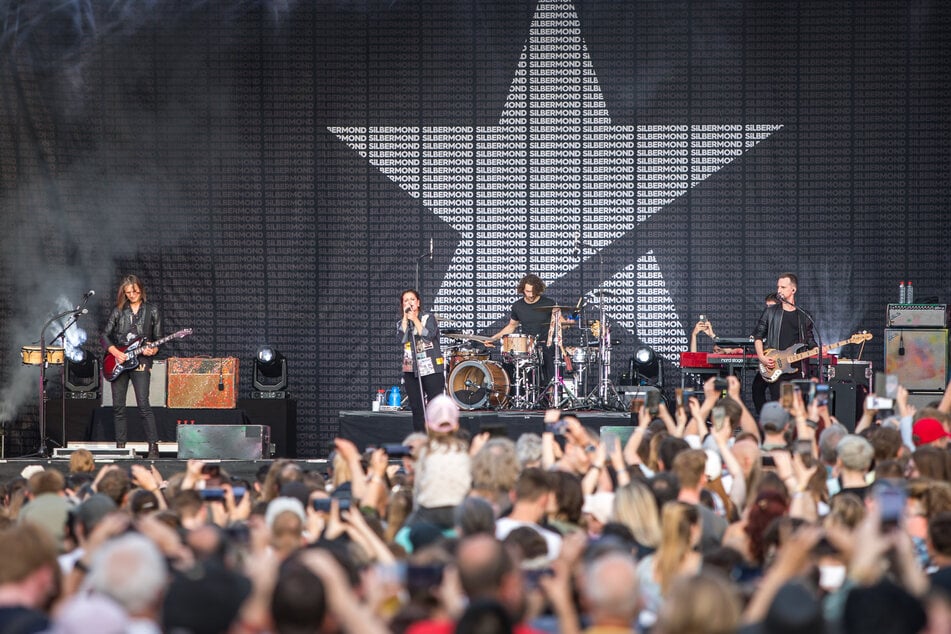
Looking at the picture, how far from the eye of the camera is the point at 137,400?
12.8m

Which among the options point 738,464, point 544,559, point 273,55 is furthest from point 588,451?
point 273,55

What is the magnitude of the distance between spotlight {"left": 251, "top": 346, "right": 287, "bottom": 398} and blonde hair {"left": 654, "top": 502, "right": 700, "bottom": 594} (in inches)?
395

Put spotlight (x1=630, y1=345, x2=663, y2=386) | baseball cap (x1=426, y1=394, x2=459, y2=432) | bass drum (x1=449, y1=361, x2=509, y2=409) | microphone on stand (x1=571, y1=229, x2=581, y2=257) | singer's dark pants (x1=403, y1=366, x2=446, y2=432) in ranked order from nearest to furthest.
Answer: baseball cap (x1=426, y1=394, x2=459, y2=432) < singer's dark pants (x1=403, y1=366, x2=446, y2=432) < bass drum (x1=449, y1=361, x2=509, y2=409) < spotlight (x1=630, y1=345, x2=663, y2=386) < microphone on stand (x1=571, y1=229, x2=581, y2=257)

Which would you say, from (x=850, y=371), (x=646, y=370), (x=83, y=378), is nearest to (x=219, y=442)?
(x=83, y=378)

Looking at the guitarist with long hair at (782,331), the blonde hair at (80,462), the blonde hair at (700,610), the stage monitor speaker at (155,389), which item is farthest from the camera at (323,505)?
the stage monitor speaker at (155,389)

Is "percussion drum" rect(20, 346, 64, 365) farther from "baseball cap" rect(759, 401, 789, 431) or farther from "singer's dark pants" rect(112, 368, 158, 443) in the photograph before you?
"baseball cap" rect(759, 401, 789, 431)

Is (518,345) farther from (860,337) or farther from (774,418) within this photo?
(774,418)

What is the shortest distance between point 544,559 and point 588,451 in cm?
252

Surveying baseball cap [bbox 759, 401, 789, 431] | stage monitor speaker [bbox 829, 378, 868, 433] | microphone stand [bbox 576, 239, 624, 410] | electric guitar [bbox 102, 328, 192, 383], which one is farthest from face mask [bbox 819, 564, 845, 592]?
microphone stand [bbox 576, 239, 624, 410]

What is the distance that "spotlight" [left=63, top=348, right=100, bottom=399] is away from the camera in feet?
47.2

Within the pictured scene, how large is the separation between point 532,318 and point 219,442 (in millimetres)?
3542

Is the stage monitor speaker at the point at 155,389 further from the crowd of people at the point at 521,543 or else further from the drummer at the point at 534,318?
the crowd of people at the point at 521,543

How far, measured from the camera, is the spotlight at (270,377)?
48.1 ft

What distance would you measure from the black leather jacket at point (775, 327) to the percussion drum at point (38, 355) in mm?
7248
